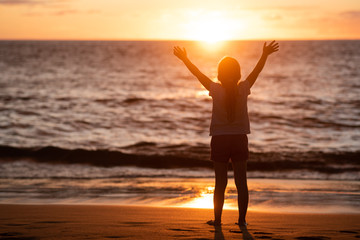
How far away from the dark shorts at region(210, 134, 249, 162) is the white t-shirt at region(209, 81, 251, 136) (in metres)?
0.05

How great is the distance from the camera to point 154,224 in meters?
6.18

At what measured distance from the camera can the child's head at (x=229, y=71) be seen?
18.7ft

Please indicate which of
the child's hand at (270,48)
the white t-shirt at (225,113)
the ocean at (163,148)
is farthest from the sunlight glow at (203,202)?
the child's hand at (270,48)

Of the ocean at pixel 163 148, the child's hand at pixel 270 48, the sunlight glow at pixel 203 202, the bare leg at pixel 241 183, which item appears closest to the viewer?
the bare leg at pixel 241 183

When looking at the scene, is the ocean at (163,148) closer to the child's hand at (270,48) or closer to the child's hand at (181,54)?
the child's hand at (270,48)

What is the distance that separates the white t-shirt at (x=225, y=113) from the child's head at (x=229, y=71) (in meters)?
0.08

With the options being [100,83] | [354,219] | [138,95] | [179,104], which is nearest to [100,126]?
[179,104]

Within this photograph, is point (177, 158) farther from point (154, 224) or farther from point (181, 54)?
point (181, 54)

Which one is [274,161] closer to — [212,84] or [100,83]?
[212,84]

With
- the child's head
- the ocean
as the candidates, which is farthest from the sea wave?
the child's head

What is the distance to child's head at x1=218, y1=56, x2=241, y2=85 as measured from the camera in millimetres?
5691

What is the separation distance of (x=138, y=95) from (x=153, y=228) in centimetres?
2923

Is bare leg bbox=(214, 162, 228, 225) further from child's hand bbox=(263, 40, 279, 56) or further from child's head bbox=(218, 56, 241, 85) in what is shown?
child's hand bbox=(263, 40, 279, 56)

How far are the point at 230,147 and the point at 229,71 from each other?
76cm
